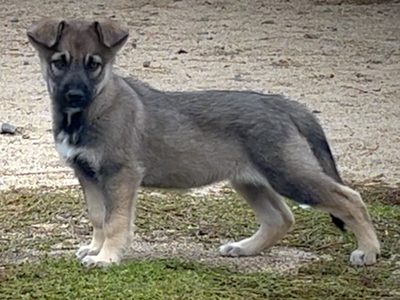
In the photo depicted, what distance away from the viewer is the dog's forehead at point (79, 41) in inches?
210

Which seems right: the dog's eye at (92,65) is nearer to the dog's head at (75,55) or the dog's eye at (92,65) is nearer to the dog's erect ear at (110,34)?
the dog's head at (75,55)

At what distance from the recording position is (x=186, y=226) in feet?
20.8

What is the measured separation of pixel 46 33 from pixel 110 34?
1.14 feet

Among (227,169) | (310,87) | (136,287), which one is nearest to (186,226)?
(227,169)

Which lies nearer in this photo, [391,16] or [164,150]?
[164,150]

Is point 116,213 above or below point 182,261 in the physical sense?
above

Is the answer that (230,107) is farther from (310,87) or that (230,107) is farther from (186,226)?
(310,87)

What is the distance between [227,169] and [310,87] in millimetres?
5239

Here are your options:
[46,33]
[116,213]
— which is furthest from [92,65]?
[116,213]

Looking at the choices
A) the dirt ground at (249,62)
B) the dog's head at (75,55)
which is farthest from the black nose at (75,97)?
the dirt ground at (249,62)

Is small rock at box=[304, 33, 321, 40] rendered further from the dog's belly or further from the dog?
the dog's belly

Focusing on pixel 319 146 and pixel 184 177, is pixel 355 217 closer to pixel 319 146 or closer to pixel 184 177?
pixel 319 146

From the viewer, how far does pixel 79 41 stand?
5.35 meters

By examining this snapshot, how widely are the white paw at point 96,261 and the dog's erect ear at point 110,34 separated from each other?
45.6 inches
